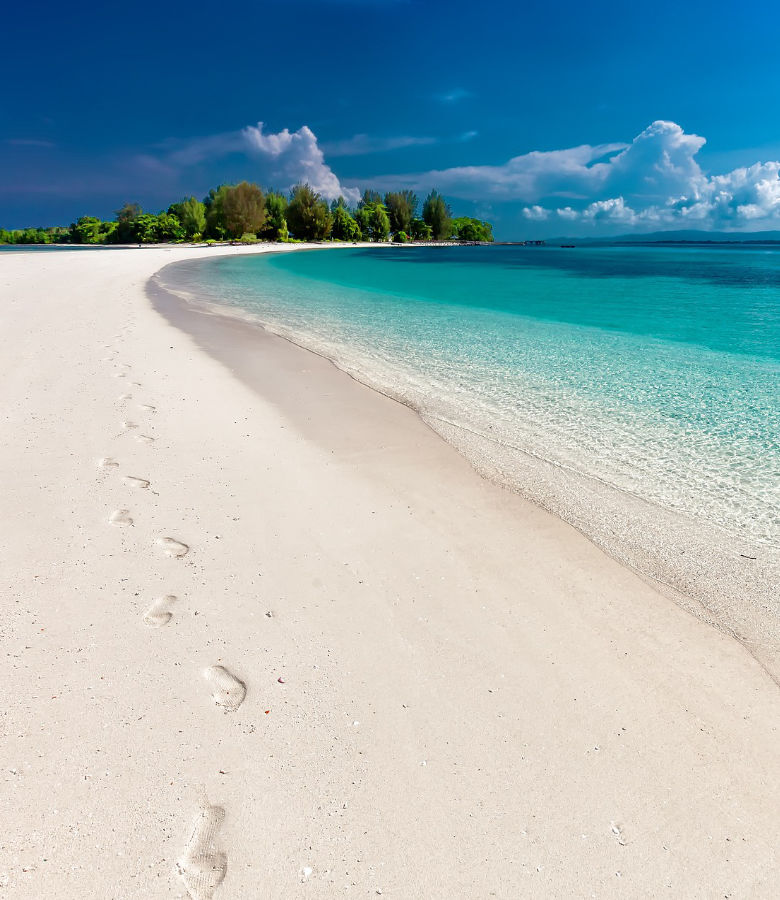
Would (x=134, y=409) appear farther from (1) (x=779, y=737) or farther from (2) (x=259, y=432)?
(1) (x=779, y=737)

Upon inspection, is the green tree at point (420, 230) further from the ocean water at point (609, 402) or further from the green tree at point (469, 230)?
the ocean water at point (609, 402)

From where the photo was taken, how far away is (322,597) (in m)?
3.46

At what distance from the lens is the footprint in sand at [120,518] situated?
4.08 meters

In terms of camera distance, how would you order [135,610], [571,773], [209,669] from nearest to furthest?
[571,773] → [209,669] → [135,610]

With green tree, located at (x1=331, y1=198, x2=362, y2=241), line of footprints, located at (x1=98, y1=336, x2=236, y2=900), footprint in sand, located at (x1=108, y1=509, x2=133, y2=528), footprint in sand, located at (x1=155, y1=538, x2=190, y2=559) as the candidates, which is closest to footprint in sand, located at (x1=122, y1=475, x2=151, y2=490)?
line of footprints, located at (x1=98, y1=336, x2=236, y2=900)

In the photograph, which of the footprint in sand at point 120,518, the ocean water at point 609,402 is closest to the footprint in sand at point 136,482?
the footprint in sand at point 120,518

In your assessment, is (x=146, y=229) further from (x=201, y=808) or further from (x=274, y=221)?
(x=201, y=808)

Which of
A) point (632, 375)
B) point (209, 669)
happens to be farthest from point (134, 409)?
point (632, 375)

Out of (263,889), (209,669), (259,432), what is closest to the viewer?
(263,889)

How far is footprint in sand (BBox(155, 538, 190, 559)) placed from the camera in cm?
378

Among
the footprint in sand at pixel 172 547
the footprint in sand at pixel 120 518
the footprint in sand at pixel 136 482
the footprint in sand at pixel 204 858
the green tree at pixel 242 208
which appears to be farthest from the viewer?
the green tree at pixel 242 208

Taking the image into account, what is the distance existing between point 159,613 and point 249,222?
11433 cm

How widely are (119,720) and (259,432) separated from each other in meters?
4.09

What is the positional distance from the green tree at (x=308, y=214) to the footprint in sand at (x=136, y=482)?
409ft
